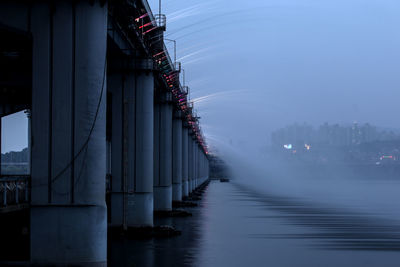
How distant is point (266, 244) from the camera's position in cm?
3856

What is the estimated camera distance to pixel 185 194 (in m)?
93.5

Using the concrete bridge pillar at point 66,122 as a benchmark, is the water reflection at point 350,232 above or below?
below

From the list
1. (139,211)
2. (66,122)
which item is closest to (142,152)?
(139,211)

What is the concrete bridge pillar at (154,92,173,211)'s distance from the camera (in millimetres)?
61094

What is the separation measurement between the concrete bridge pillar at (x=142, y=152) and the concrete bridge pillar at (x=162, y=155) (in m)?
17.3

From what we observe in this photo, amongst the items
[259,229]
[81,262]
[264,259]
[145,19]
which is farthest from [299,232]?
[81,262]

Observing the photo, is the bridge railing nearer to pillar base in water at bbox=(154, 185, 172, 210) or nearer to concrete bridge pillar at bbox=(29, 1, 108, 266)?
concrete bridge pillar at bbox=(29, 1, 108, 266)

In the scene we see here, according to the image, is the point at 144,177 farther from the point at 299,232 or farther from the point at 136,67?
the point at 299,232

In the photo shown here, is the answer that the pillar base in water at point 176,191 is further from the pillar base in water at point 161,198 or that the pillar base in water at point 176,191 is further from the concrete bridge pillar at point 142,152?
the concrete bridge pillar at point 142,152

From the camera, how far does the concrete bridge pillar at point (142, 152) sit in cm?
4241

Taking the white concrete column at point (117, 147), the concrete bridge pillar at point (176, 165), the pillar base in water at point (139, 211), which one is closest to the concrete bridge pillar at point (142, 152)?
the pillar base in water at point (139, 211)

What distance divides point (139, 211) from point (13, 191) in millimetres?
14848

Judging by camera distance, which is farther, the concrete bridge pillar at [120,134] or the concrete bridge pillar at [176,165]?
the concrete bridge pillar at [176,165]

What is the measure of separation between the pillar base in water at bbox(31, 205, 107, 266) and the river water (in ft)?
16.3
